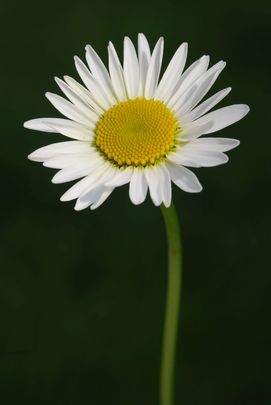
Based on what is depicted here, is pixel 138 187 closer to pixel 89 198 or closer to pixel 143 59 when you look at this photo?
pixel 89 198

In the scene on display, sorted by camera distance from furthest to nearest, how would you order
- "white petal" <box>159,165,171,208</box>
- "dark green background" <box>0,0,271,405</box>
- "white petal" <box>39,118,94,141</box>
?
"dark green background" <box>0,0,271,405</box> < "white petal" <box>39,118,94,141</box> < "white petal" <box>159,165,171,208</box>

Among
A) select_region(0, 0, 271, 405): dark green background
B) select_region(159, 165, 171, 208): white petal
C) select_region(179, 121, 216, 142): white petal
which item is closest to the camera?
select_region(159, 165, 171, 208): white petal

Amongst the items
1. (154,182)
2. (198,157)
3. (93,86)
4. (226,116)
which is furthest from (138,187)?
A: (93,86)

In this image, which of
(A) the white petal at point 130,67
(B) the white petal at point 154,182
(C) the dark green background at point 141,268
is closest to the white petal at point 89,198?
(B) the white petal at point 154,182

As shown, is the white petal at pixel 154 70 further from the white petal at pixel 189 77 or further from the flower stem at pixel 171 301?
the flower stem at pixel 171 301

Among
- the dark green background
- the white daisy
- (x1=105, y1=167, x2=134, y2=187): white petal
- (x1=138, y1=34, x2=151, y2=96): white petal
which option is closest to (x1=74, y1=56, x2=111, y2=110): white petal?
the white daisy

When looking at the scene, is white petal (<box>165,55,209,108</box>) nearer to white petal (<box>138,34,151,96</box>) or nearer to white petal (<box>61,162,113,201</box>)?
white petal (<box>138,34,151,96</box>)

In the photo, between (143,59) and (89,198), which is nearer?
(89,198)
